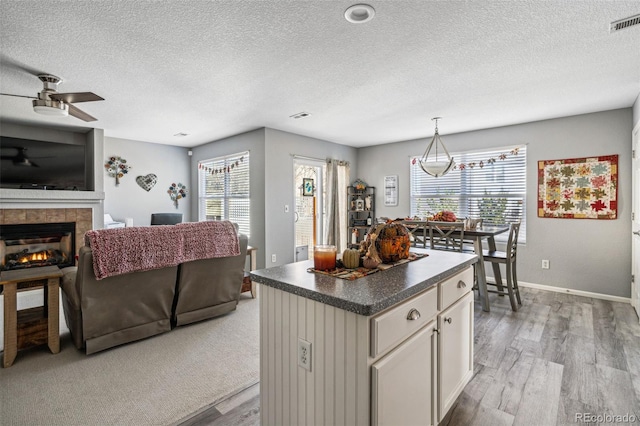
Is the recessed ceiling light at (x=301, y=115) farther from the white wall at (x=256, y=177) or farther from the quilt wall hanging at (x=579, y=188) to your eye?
the quilt wall hanging at (x=579, y=188)

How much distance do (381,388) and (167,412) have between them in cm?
141

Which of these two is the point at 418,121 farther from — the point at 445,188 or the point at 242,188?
the point at 242,188

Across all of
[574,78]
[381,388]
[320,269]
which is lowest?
[381,388]

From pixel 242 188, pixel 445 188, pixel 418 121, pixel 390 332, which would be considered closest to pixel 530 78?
pixel 418 121

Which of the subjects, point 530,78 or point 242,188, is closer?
point 530,78

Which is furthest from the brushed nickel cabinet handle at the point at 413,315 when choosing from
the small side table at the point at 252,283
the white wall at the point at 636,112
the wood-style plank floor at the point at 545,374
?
the white wall at the point at 636,112

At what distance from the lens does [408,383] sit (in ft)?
4.54

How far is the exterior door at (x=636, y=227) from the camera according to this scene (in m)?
3.34

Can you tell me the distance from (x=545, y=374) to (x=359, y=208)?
4.29 meters

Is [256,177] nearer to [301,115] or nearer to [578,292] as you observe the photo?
[301,115]

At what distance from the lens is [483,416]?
184 centimetres

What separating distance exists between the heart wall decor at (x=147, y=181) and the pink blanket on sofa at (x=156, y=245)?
12.8 feet

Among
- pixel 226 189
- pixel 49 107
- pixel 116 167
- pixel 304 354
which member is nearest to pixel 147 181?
pixel 116 167

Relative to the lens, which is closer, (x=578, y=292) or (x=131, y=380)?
(x=131, y=380)
